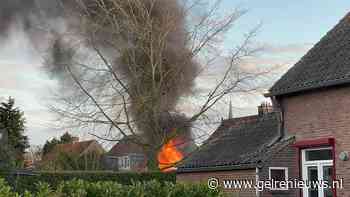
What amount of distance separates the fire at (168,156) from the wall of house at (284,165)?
11.6 metres

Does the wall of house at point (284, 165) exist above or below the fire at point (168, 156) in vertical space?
below

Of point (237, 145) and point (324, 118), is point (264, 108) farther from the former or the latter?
point (324, 118)

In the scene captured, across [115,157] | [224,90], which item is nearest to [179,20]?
[224,90]

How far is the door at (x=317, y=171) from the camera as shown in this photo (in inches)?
555

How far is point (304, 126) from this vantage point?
14727 mm

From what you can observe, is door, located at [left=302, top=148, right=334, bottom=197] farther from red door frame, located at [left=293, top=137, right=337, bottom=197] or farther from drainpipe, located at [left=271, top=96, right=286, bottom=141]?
drainpipe, located at [left=271, top=96, right=286, bottom=141]

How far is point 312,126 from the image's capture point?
14.4 meters

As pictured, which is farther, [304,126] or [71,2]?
[71,2]

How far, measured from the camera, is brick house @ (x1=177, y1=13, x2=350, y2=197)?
1369 cm

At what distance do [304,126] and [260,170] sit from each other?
6.51 ft

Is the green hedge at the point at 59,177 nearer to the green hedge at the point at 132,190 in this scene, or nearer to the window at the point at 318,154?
the window at the point at 318,154

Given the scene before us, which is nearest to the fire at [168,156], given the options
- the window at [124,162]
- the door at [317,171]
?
the door at [317,171]

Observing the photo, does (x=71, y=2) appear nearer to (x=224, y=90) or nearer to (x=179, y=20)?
(x=179, y=20)

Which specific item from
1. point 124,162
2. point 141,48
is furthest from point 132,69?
point 124,162
